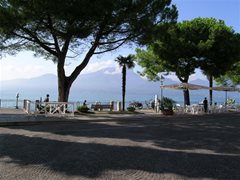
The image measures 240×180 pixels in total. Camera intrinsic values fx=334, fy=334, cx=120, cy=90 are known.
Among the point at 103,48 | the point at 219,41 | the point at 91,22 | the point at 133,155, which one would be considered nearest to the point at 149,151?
the point at 133,155

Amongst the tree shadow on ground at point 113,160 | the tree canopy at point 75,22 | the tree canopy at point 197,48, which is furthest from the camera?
the tree canopy at point 197,48

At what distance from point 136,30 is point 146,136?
12158mm

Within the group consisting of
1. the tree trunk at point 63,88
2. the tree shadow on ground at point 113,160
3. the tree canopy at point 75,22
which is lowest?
the tree shadow on ground at point 113,160

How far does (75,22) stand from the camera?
2016 centimetres

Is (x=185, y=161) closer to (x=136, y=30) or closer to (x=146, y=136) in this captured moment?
(x=146, y=136)

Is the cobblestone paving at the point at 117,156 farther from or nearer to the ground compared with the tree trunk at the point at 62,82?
nearer to the ground

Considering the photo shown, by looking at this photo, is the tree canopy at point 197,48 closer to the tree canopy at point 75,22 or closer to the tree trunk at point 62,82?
the tree canopy at point 75,22

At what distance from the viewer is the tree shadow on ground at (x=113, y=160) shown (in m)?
6.88

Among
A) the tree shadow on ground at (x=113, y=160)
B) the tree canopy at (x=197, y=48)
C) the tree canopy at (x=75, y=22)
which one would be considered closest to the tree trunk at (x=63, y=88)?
the tree canopy at (x=75, y=22)

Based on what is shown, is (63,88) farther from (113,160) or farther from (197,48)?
(113,160)

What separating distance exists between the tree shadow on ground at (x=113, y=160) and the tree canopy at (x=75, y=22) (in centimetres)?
1074

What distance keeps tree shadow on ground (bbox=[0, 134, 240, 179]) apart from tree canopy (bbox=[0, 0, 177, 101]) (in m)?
10.7

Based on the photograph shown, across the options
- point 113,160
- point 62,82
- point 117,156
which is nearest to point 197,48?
point 62,82

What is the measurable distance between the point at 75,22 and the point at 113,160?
1384 cm
